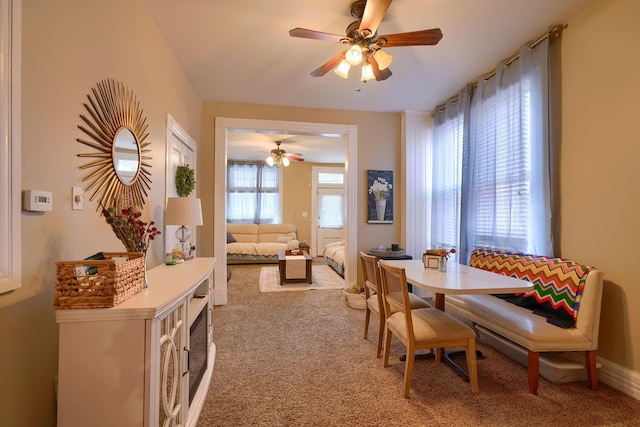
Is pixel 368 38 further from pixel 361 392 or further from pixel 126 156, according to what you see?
pixel 361 392

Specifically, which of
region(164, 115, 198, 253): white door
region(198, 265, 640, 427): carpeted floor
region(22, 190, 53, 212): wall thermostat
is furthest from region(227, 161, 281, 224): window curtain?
region(22, 190, 53, 212): wall thermostat

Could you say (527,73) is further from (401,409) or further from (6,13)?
(6,13)

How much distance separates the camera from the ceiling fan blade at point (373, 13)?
5.55 feet

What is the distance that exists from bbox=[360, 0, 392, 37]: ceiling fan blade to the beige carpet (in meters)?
3.54

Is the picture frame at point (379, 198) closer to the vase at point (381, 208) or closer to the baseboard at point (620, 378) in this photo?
the vase at point (381, 208)

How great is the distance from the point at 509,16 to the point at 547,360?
255 centimetres

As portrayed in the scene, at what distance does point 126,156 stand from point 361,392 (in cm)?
210

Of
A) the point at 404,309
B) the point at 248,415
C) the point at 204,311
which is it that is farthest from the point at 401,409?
the point at 204,311

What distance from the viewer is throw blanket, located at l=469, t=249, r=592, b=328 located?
1.96m

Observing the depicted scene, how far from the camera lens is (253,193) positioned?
7754 millimetres

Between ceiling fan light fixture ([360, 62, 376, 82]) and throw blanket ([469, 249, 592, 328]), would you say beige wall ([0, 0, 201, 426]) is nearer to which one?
ceiling fan light fixture ([360, 62, 376, 82])

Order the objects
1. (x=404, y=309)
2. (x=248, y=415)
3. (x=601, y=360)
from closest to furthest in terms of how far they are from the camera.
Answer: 1. (x=248, y=415)
2. (x=404, y=309)
3. (x=601, y=360)

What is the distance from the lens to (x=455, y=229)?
3646 millimetres

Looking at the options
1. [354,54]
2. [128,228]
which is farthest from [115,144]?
[354,54]
